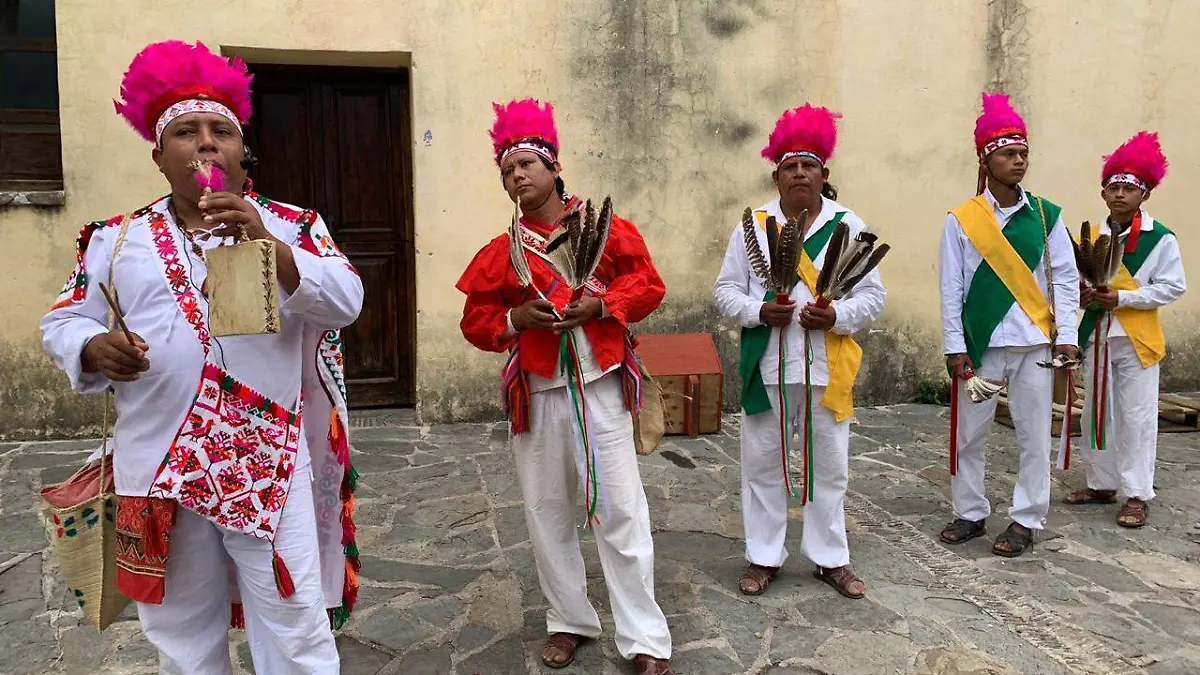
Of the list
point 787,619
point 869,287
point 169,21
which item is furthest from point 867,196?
point 169,21

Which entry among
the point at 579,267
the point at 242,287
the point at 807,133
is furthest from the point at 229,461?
the point at 807,133

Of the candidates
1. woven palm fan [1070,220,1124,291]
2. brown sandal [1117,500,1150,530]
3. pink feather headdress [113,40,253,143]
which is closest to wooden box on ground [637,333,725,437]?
woven palm fan [1070,220,1124,291]

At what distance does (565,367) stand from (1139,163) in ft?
13.1

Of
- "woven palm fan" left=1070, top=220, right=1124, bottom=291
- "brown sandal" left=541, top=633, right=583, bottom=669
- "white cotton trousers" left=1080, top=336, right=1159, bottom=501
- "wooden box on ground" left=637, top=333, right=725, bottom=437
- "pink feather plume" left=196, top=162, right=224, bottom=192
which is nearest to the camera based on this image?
"pink feather plume" left=196, top=162, right=224, bottom=192

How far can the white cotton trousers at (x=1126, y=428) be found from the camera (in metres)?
4.96

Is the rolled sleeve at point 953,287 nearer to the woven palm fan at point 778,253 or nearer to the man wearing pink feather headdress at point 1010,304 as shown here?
the man wearing pink feather headdress at point 1010,304

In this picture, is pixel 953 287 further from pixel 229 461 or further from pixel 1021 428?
pixel 229 461

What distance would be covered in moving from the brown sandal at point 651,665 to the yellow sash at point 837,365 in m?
1.36

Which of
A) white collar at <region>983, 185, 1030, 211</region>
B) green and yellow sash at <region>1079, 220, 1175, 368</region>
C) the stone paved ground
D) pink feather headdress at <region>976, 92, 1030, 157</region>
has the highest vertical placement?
pink feather headdress at <region>976, 92, 1030, 157</region>

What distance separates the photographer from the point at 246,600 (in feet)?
7.66

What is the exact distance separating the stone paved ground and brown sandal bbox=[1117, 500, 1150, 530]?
0.08 meters

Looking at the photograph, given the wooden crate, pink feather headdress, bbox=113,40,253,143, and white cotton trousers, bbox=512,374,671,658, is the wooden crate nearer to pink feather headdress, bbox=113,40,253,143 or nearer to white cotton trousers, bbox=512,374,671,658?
white cotton trousers, bbox=512,374,671,658

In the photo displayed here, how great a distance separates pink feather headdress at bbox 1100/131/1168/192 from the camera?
4.97 metres

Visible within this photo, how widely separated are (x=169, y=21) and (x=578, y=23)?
3166mm
